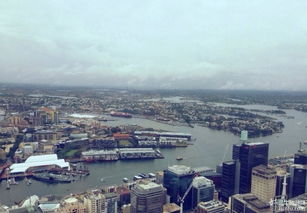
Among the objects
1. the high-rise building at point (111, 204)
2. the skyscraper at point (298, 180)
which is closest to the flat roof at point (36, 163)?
the high-rise building at point (111, 204)

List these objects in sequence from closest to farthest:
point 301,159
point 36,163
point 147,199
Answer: point 147,199
point 301,159
point 36,163

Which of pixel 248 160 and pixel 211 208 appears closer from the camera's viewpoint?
pixel 211 208

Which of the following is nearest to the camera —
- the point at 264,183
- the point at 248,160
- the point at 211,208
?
the point at 211,208

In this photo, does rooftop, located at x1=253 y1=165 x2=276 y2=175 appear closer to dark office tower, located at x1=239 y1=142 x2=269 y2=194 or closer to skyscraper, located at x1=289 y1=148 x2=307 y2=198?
dark office tower, located at x1=239 y1=142 x2=269 y2=194

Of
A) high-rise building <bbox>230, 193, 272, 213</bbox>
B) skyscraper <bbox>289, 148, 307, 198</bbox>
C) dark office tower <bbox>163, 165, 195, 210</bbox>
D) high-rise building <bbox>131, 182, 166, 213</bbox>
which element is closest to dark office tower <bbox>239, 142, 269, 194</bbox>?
skyscraper <bbox>289, 148, 307, 198</bbox>

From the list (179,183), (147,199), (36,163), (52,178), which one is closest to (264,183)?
(179,183)

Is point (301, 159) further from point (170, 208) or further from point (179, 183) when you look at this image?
point (170, 208)
